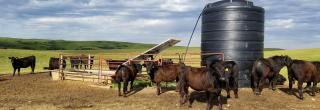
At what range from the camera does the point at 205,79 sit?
39.0 ft

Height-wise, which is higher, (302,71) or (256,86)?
(302,71)

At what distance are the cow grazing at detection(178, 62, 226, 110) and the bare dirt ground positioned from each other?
66 cm

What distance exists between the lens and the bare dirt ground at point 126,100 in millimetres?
12797

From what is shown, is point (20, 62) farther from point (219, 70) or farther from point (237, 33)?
Result: point (219, 70)

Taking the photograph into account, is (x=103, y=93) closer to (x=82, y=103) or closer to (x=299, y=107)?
(x=82, y=103)

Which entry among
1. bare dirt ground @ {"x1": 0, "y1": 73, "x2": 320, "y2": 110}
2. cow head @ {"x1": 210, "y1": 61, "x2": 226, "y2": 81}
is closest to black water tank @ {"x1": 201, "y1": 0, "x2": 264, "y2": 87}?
bare dirt ground @ {"x1": 0, "y1": 73, "x2": 320, "y2": 110}

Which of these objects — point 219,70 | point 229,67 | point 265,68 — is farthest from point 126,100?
point 265,68

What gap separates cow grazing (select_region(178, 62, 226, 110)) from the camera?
37.4 ft

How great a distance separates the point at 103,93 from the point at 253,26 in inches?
264

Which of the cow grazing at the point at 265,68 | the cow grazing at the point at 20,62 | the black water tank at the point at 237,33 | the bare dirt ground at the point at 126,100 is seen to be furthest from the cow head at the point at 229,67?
the cow grazing at the point at 20,62

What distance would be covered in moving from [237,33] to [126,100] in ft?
18.2

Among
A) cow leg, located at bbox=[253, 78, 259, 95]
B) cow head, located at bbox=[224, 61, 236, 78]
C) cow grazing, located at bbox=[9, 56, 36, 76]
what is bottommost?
cow leg, located at bbox=[253, 78, 259, 95]

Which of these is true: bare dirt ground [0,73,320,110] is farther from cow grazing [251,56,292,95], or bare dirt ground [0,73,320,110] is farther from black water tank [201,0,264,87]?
black water tank [201,0,264,87]

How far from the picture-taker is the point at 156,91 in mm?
16000
